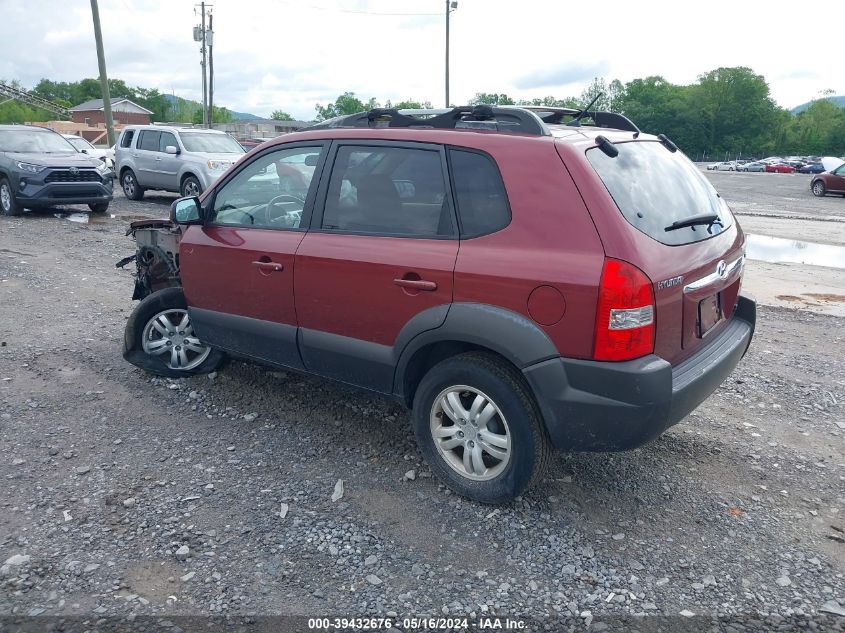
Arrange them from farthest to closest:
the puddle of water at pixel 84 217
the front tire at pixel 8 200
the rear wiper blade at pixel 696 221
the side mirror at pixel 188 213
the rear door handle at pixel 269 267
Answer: the puddle of water at pixel 84 217 < the front tire at pixel 8 200 < the side mirror at pixel 188 213 < the rear door handle at pixel 269 267 < the rear wiper blade at pixel 696 221

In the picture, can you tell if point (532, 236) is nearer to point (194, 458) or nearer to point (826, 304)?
point (194, 458)

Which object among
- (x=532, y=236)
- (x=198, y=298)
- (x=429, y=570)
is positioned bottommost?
(x=429, y=570)

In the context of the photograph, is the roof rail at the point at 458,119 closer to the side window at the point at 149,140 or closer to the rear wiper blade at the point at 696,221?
the rear wiper blade at the point at 696,221

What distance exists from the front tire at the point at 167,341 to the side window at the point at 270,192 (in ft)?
3.01

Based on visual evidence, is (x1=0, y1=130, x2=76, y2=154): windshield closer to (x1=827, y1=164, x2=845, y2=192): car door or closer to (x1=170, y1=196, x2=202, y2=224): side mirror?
(x1=170, y1=196, x2=202, y2=224): side mirror

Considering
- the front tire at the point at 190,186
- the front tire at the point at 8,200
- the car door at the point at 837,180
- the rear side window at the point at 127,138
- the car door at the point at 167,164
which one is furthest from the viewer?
the car door at the point at 837,180

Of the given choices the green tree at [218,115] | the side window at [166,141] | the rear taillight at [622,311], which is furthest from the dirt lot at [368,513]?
the green tree at [218,115]

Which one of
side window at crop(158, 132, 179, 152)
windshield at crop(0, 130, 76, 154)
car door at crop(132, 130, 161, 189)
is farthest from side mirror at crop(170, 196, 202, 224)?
car door at crop(132, 130, 161, 189)

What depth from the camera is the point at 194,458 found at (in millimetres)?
4008

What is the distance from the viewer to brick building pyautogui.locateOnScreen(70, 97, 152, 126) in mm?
80000

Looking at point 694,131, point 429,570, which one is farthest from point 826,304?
point 694,131

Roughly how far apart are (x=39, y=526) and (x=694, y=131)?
112876mm

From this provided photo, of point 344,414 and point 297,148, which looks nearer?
point 297,148

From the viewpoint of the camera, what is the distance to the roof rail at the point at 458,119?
11.5 ft
